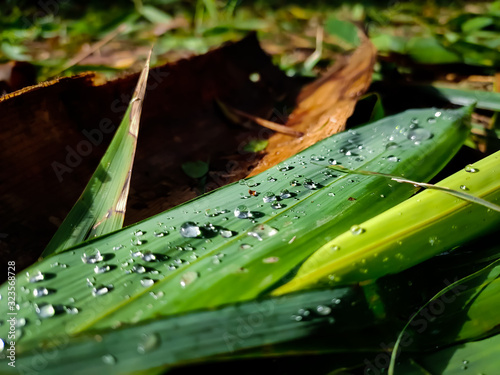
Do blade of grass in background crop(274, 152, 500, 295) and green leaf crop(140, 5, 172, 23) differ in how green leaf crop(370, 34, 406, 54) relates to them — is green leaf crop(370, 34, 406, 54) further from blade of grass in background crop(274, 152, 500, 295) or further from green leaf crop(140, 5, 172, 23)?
green leaf crop(140, 5, 172, 23)

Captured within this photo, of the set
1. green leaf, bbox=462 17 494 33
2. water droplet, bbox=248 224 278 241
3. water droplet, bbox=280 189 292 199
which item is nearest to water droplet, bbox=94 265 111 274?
water droplet, bbox=248 224 278 241

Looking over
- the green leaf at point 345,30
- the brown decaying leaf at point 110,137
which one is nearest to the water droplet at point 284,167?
the brown decaying leaf at point 110,137

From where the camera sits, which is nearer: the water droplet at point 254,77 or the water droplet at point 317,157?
the water droplet at point 317,157

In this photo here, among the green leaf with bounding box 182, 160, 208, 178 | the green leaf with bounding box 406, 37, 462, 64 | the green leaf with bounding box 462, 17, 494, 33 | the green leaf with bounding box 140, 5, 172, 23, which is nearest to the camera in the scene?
the green leaf with bounding box 182, 160, 208, 178

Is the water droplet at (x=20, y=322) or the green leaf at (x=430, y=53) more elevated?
the green leaf at (x=430, y=53)

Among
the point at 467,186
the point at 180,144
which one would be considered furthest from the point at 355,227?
the point at 180,144

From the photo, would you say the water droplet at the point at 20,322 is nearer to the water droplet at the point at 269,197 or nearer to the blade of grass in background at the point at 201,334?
the blade of grass in background at the point at 201,334
